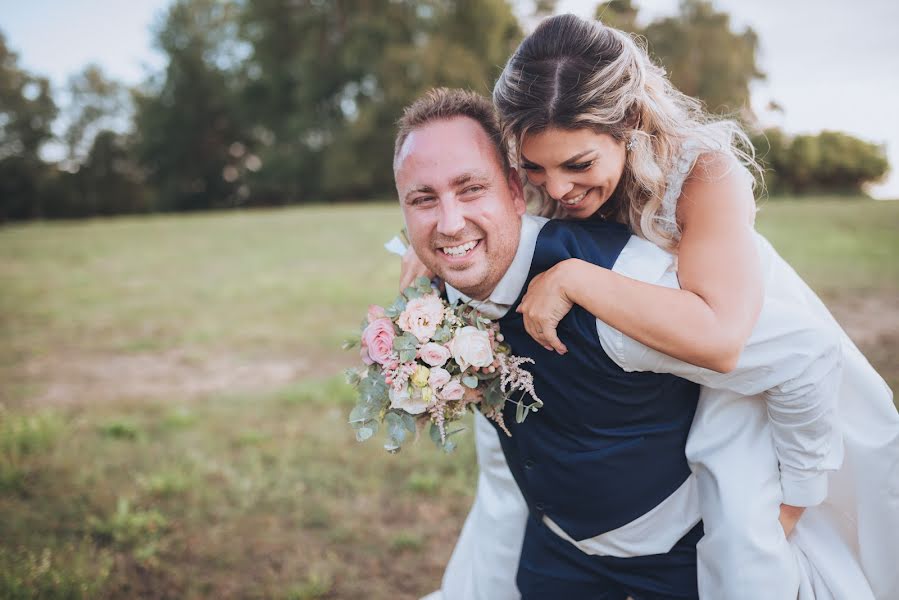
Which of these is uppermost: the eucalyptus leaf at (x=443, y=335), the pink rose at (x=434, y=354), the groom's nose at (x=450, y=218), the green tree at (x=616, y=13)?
the green tree at (x=616, y=13)

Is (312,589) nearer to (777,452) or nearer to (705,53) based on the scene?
(777,452)

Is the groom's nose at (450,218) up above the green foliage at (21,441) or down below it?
above

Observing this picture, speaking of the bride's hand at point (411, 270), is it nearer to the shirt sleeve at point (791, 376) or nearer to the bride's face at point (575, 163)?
the bride's face at point (575, 163)

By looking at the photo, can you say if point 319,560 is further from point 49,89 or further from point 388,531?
point 49,89

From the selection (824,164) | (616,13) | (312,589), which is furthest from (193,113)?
(312,589)

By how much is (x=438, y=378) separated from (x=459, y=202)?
599 millimetres

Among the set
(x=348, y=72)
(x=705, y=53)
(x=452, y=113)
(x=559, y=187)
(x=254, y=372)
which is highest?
(x=705, y=53)

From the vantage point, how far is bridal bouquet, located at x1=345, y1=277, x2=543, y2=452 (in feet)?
6.79

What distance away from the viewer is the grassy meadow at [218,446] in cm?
396

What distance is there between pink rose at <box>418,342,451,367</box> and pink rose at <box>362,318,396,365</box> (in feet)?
0.38

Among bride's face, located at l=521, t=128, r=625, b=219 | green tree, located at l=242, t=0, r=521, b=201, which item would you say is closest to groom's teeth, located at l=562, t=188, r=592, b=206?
bride's face, located at l=521, t=128, r=625, b=219

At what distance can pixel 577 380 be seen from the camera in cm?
213

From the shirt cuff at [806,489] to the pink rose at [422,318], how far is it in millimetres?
1248

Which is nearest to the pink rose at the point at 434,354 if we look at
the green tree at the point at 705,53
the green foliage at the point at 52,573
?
the green foliage at the point at 52,573
